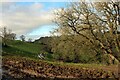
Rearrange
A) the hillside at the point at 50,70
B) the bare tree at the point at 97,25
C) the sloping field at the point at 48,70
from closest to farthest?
the bare tree at the point at 97,25 → the hillside at the point at 50,70 → the sloping field at the point at 48,70

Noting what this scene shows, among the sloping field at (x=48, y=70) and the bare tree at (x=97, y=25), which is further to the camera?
the sloping field at (x=48, y=70)

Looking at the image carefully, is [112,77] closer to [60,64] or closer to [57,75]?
[57,75]

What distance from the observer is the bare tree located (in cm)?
2917

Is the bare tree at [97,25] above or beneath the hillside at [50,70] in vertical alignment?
above

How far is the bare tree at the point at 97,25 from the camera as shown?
29172 mm

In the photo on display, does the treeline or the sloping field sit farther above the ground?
the treeline

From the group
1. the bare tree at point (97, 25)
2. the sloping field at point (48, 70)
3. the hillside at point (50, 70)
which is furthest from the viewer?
the sloping field at point (48, 70)

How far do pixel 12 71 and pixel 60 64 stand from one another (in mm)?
8482

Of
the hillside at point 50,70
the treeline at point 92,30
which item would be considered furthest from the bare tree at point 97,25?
the hillside at point 50,70

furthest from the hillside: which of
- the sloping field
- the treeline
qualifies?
the treeline

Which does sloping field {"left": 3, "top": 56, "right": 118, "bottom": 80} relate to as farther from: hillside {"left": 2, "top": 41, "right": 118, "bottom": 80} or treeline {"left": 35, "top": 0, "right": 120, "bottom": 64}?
treeline {"left": 35, "top": 0, "right": 120, "bottom": 64}

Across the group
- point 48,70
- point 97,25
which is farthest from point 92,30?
point 48,70

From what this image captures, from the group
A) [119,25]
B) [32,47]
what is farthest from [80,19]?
[32,47]

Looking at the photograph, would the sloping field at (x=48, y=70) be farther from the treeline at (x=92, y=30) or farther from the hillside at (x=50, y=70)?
the treeline at (x=92, y=30)
